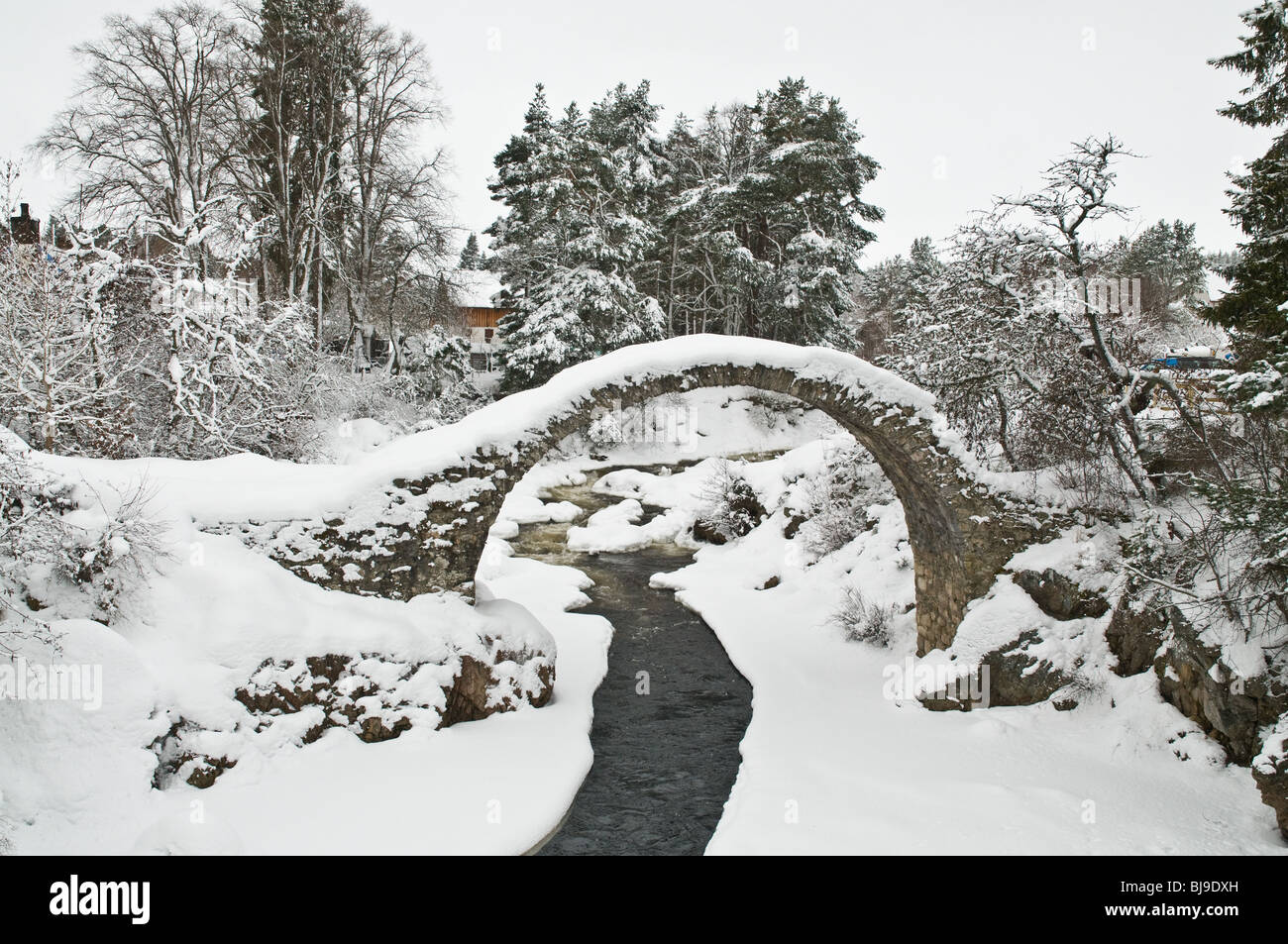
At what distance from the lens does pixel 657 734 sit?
830cm

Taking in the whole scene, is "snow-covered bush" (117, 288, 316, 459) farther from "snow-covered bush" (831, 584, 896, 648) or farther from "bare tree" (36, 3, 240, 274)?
"snow-covered bush" (831, 584, 896, 648)

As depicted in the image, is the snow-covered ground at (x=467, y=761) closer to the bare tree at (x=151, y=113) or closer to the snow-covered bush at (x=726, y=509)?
the snow-covered bush at (x=726, y=509)

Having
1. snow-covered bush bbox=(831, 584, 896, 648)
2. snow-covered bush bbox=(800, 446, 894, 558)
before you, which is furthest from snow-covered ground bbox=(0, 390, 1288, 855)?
snow-covered bush bbox=(800, 446, 894, 558)

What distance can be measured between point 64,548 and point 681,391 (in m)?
6.02

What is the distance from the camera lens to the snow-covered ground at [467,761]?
5.38 metres

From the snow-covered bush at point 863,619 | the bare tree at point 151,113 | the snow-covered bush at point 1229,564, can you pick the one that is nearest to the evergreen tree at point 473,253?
the bare tree at point 151,113

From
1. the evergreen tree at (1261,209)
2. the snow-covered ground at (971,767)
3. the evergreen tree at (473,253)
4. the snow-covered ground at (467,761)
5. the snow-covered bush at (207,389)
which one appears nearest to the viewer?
the snow-covered ground at (467,761)

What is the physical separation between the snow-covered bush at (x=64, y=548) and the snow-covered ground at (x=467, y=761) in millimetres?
301

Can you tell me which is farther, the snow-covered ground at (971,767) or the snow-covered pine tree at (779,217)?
the snow-covered pine tree at (779,217)

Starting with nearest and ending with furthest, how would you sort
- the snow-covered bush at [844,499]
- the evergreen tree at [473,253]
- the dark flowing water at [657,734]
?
1. the dark flowing water at [657,734]
2. the snow-covered bush at [844,499]
3. the evergreen tree at [473,253]

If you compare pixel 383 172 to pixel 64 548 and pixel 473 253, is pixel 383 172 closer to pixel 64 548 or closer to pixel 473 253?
pixel 64 548

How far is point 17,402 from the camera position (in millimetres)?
9609

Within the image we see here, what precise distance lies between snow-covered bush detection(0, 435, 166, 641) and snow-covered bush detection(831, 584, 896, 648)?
8.52 meters

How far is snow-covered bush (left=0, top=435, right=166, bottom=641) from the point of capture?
19.1ft
